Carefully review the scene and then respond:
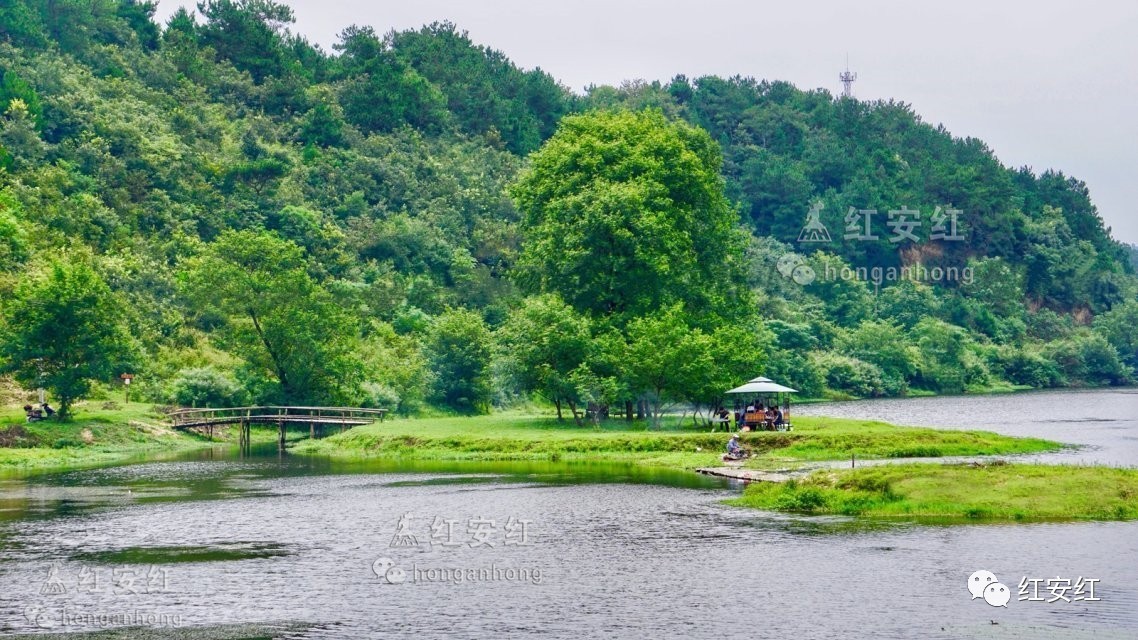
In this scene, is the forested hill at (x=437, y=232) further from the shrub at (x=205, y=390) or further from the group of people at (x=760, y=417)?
the group of people at (x=760, y=417)

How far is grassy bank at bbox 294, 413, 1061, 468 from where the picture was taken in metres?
60.4

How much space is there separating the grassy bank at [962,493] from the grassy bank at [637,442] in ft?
33.5

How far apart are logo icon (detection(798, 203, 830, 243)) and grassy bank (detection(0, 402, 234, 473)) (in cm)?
10153

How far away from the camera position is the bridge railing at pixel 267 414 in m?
83.6

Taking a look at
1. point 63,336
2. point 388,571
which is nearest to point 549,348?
point 63,336

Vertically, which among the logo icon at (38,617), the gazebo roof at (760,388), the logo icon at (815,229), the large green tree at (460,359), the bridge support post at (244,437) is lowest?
the logo icon at (38,617)

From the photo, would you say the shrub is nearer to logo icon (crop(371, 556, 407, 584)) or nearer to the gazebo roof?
the gazebo roof

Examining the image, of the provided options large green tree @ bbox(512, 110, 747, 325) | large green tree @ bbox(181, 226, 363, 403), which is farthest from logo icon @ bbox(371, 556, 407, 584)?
large green tree @ bbox(181, 226, 363, 403)

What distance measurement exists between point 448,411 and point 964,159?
12330 cm

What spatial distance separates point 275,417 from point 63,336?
1347 cm

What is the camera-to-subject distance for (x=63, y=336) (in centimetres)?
7706

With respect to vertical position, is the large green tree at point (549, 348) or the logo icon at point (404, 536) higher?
the large green tree at point (549, 348)

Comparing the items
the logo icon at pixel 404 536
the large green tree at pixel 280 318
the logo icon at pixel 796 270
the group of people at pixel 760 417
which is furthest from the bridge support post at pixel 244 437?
the logo icon at pixel 796 270

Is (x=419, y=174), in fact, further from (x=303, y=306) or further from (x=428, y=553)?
(x=428, y=553)
